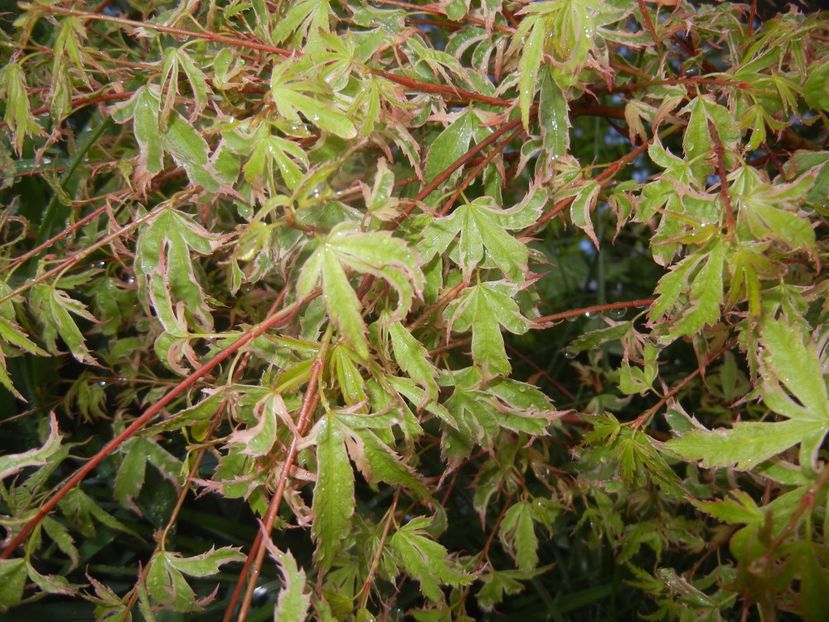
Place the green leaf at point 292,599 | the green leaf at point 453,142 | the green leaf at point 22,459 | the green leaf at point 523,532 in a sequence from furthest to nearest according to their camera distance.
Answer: the green leaf at point 523,532 < the green leaf at point 453,142 < the green leaf at point 22,459 < the green leaf at point 292,599

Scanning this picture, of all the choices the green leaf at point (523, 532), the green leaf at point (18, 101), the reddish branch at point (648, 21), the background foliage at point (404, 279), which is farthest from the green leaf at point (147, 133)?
the green leaf at point (523, 532)

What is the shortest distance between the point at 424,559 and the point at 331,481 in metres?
0.20

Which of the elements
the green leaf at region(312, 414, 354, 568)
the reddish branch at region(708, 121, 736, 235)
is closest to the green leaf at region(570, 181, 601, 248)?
the reddish branch at region(708, 121, 736, 235)

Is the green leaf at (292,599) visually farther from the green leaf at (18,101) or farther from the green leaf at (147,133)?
the green leaf at (18,101)

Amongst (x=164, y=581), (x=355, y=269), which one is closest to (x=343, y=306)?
(x=355, y=269)

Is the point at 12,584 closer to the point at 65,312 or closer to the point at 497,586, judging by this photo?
the point at 65,312

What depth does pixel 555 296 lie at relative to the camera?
144 cm

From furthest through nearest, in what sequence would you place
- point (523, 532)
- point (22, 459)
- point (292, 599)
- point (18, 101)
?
1. point (523, 532)
2. point (18, 101)
3. point (22, 459)
4. point (292, 599)

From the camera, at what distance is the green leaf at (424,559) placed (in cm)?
66

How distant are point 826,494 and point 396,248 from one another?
0.38 m

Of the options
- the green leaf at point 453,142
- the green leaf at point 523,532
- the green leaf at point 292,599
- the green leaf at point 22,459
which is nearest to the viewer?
the green leaf at point 292,599

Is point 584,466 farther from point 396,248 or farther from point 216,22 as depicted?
point 216,22

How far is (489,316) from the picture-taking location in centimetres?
61

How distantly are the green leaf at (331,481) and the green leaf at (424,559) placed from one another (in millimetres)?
151
